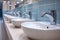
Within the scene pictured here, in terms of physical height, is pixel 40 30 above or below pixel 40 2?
below

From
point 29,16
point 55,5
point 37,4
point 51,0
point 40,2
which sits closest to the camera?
point 55,5

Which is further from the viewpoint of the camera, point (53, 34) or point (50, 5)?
point (50, 5)

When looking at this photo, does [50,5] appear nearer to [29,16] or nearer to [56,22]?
[56,22]

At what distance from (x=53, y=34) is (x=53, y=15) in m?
0.47

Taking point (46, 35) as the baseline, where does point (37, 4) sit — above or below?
above

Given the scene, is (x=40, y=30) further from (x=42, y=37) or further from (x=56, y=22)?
(x=56, y=22)

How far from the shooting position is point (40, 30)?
86 centimetres

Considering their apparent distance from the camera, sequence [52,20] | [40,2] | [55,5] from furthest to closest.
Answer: [40,2] < [55,5] < [52,20]

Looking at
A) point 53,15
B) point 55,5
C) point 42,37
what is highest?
point 55,5

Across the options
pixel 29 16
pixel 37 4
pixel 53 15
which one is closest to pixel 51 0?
pixel 53 15

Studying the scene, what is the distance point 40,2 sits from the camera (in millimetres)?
1955

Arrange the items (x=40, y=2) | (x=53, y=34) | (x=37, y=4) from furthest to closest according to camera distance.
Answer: (x=37, y=4), (x=40, y=2), (x=53, y=34)

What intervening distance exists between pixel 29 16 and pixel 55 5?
3.87 feet

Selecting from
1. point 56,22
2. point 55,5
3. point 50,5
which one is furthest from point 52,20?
point 50,5
